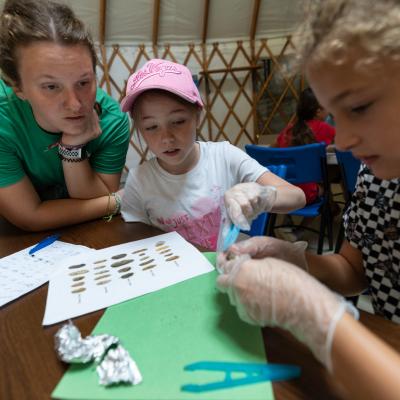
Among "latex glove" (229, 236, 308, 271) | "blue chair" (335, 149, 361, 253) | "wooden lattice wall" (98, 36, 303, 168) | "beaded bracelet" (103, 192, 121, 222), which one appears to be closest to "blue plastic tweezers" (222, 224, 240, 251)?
"latex glove" (229, 236, 308, 271)

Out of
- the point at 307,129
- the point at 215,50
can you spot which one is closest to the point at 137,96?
the point at 307,129

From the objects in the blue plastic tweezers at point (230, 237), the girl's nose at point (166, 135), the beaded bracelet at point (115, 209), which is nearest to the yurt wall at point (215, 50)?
the beaded bracelet at point (115, 209)

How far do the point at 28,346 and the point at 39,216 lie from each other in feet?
1.59

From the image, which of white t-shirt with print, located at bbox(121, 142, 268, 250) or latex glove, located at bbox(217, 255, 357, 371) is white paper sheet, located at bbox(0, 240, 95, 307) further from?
latex glove, located at bbox(217, 255, 357, 371)

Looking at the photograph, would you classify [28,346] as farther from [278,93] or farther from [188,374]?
[278,93]

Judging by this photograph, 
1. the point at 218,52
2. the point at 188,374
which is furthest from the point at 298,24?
the point at 218,52

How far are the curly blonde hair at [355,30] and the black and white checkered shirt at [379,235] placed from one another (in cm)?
26

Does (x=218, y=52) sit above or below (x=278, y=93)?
above

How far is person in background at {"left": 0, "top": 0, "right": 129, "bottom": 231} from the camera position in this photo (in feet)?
2.38

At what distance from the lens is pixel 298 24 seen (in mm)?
415

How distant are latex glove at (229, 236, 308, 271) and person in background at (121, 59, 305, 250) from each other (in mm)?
227

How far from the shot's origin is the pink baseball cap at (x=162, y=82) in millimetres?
737

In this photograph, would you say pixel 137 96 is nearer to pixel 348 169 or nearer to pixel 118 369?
pixel 118 369

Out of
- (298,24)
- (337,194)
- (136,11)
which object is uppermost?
(136,11)
